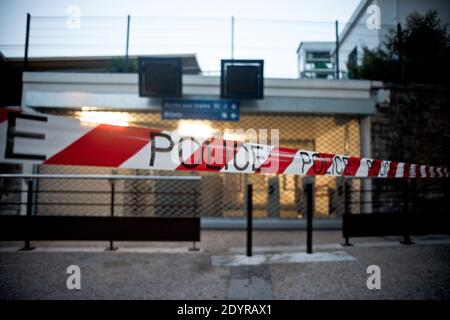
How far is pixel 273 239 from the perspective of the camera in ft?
17.5

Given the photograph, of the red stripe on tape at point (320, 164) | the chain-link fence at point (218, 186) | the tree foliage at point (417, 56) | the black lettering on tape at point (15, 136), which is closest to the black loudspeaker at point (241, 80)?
the chain-link fence at point (218, 186)

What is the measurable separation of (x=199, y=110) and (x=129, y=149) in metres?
4.95

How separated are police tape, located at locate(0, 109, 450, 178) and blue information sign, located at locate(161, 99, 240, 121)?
4.40 metres

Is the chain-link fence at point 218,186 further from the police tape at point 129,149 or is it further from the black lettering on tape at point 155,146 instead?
the black lettering on tape at point 155,146

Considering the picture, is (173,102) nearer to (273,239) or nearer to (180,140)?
(273,239)

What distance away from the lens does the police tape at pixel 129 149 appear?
1256mm

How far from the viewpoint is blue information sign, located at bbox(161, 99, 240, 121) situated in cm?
631

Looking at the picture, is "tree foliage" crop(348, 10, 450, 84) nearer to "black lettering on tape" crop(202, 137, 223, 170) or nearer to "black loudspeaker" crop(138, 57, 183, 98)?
"black loudspeaker" crop(138, 57, 183, 98)

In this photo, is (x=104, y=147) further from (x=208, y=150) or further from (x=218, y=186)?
(x=218, y=186)

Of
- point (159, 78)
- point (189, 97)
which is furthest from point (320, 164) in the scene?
point (159, 78)

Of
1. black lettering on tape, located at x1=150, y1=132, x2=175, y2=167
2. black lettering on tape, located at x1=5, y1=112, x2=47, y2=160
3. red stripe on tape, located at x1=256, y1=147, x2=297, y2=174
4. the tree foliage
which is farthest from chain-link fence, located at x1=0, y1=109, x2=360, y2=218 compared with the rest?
black lettering on tape, located at x1=5, y1=112, x2=47, y2=160

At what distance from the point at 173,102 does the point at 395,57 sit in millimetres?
6867
